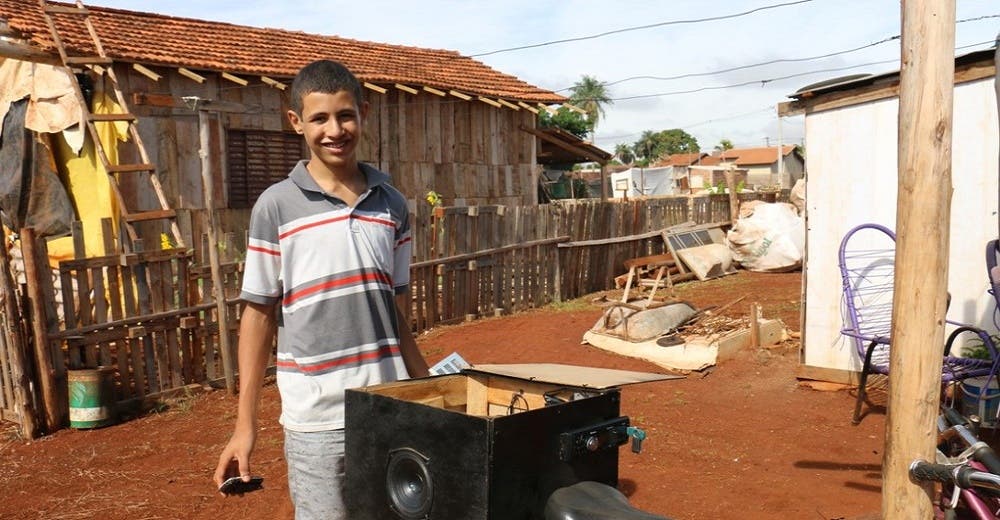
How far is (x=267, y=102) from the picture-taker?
11.9 m

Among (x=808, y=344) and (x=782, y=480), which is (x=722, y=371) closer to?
(x=808, y=344)

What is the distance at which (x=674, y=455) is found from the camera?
574 centimetres

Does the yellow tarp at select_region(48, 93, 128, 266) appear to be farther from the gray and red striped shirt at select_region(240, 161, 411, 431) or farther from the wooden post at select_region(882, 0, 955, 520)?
the wooden post at select_region(882, 0, 955, 520)

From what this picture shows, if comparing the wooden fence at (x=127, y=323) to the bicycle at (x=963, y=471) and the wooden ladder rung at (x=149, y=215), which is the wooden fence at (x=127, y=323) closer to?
the wooden ladder rung at (x=149, y=215)

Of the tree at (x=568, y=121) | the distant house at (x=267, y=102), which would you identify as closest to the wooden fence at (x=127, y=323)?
the distant house at (x=267, y=102)

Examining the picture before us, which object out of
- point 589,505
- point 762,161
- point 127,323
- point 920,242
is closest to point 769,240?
point 127,323

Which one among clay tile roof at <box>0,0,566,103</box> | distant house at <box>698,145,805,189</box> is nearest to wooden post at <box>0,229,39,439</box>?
clay tile roof at <box>0,0,566,103</box>

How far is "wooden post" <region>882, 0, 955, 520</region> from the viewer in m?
2.52

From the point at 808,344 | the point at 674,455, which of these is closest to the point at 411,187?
the point at 808,344

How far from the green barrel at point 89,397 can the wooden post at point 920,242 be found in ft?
18.7

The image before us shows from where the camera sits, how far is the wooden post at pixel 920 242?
2.52m

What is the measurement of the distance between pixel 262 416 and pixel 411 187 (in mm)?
7516

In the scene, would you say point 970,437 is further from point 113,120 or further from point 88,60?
point 88,60

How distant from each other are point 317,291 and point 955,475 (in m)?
1.86
